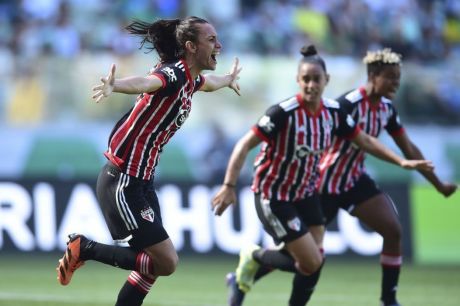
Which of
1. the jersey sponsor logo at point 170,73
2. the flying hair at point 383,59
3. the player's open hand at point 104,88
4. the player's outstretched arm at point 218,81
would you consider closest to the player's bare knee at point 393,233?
the flying hair at point 383,59

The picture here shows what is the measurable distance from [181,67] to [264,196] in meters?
1.93

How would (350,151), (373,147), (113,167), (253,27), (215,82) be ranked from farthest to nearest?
(253,27) → (350,151) → (373,147) → (215,82) → (113,167)

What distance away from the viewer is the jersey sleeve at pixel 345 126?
8.37 meters

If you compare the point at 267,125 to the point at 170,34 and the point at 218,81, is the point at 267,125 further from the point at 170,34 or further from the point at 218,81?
the point at 170,34

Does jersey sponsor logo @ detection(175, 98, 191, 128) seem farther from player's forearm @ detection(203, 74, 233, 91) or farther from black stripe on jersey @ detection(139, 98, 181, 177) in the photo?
player's forearm @ detection(203, 74, 233, 91)

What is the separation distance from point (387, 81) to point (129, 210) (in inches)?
122

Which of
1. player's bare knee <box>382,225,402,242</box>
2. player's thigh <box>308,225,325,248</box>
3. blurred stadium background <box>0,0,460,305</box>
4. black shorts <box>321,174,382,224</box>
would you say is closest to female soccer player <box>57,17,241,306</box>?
player's thigh <box>308,225,325,248</box>

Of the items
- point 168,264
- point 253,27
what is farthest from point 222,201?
point 253,27

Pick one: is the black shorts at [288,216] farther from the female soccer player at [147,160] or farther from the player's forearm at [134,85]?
the player's forearm at [134,85]

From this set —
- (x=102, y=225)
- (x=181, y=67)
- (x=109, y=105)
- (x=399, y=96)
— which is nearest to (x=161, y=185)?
(x=102, y=225)

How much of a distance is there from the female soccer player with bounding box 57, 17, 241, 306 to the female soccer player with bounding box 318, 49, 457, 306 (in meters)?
2.34

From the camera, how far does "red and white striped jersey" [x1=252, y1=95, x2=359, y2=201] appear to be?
8.14 m

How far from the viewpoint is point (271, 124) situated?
26.6 feet

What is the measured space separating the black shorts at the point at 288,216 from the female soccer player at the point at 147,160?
1.52 m
